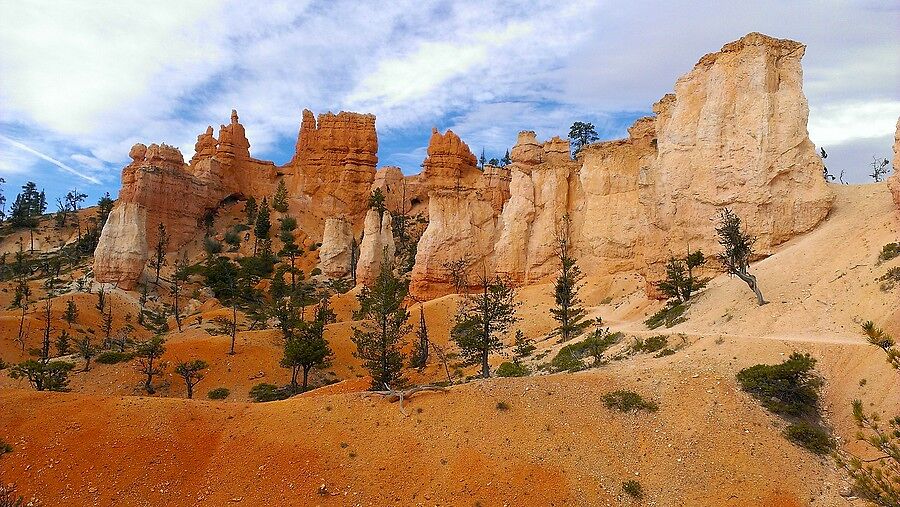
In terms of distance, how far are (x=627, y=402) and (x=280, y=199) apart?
72934mm

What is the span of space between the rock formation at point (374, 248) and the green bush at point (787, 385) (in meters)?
42.3

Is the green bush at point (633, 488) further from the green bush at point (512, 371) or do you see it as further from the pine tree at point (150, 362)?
the pine tree at point (150, 362)

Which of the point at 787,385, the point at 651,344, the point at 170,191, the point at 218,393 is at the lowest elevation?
the point at 218,393

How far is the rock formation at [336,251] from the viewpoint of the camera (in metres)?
63.7

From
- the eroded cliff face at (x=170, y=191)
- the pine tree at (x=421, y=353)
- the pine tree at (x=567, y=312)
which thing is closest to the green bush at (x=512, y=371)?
the pine tree at (x=567, y=312)

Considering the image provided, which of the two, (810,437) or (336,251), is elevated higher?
(336,251)

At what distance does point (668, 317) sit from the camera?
92.8 ft

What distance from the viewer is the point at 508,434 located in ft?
50.1

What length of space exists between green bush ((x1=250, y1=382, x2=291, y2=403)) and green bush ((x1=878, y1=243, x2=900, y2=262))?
99.8 ft

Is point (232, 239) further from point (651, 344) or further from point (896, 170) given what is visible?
point (896, 170)

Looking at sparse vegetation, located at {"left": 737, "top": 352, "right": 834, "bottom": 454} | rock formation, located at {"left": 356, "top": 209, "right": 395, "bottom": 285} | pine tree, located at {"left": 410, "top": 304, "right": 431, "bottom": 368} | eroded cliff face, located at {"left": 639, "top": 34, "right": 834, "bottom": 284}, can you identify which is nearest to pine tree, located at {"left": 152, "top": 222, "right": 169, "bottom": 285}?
rock formation, located at {"left": 356, "top": 209, "right": 395, "bottom": 285}

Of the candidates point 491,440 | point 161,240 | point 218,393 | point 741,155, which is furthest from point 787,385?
point 161,240

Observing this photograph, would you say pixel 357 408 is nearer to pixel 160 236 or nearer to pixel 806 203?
pixel 806 203

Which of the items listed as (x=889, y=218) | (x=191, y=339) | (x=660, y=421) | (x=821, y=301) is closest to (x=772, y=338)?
(x=821, y=301)
